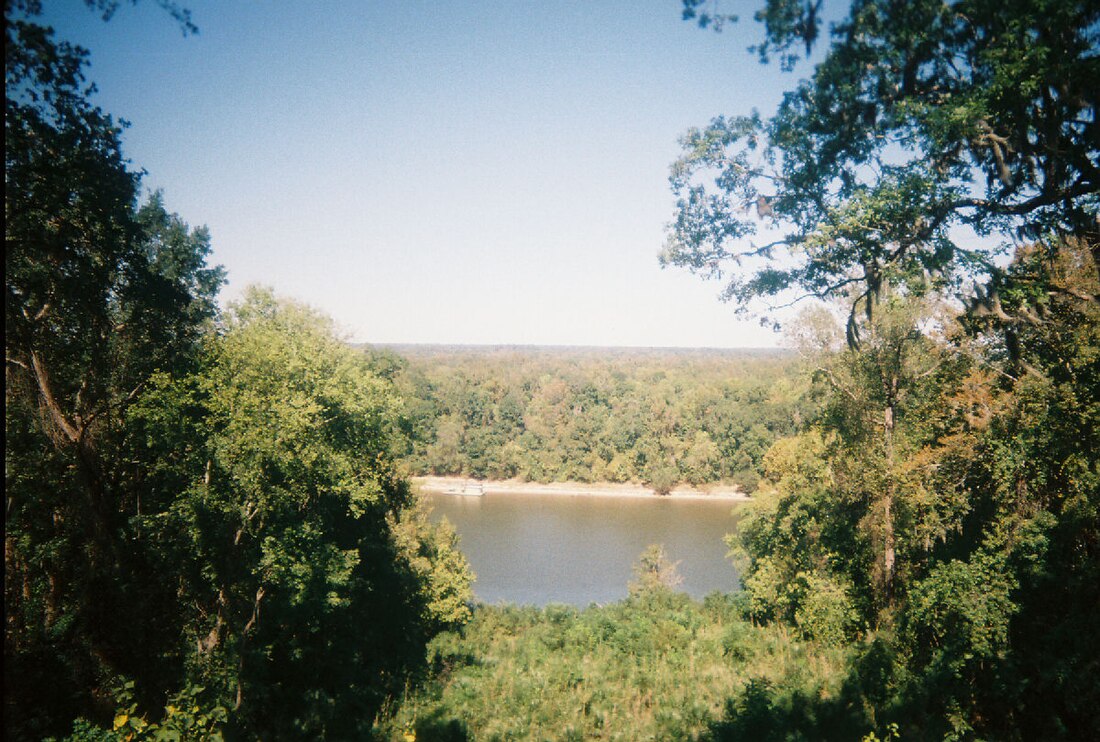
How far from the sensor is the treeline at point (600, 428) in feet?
210

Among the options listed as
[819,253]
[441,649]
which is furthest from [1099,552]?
[441,649]

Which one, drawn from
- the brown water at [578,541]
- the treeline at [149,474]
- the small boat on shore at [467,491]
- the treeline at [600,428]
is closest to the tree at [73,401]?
the treeline at [149,474]

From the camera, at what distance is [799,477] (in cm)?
1953

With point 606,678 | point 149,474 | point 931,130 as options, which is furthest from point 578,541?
point 931,130

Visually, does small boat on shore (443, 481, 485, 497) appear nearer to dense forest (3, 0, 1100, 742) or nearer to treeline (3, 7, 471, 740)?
dense forest (3, 0, 1100, 742)

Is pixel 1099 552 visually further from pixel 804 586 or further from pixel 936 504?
pixel 804 586

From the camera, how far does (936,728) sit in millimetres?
8703

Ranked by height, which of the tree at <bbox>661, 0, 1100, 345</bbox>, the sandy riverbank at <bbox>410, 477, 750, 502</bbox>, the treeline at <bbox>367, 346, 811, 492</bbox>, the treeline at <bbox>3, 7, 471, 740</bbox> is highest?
the tree at <bbox>661, 0, 1100, 345</bbox>

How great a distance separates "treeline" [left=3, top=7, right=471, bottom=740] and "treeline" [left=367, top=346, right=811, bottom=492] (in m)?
44.2

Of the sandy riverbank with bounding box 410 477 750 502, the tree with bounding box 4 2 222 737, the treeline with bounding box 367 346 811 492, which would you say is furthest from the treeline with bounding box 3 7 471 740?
the sandy riverbank with bounding box 410 477 750 502

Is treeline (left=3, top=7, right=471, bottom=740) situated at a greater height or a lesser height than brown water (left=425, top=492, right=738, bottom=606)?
greater

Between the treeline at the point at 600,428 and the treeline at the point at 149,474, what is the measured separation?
4417cm

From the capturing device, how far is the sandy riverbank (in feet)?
202

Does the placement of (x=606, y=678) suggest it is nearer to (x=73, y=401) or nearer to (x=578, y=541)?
(x=73, y=401)
